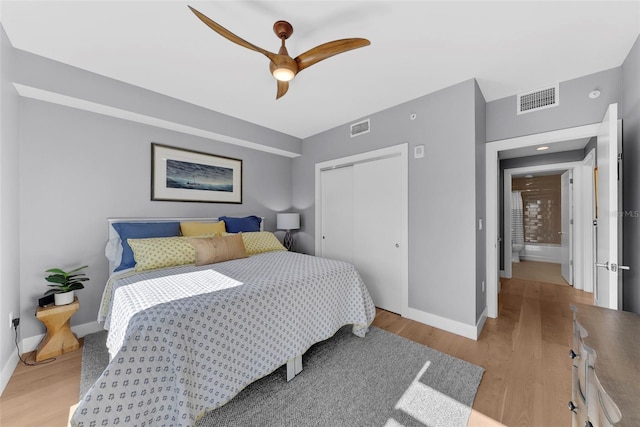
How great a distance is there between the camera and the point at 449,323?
8.21 ft

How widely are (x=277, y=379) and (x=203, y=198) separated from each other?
243 centimetres

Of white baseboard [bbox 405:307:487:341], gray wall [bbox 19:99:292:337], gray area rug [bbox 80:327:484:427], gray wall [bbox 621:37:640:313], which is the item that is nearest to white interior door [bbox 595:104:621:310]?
gray wall [bbox 621:37:640:313]

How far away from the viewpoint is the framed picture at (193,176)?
2878mm

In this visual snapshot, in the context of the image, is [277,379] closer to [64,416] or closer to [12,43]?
[64,416]

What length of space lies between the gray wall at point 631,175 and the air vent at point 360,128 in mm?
2255

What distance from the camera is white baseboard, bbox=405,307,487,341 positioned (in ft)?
7.74

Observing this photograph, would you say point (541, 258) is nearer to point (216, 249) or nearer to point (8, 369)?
point (216, 249)

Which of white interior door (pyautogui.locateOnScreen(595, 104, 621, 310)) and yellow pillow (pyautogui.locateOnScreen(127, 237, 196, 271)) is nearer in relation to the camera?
white interior door (pyautogui.locateOnScreen(595, 104, 621, 310))

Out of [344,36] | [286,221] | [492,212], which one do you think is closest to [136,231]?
[286,221]

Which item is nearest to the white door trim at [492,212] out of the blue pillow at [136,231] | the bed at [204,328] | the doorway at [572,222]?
the doorway at [572,222]

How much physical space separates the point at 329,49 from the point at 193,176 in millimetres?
2422

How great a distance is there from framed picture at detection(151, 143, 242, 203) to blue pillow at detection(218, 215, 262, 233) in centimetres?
34

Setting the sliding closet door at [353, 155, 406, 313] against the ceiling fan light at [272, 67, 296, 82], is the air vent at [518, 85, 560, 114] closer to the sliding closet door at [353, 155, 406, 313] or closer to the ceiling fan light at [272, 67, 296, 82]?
the sliding closet door at [353, 155, 406, 313]

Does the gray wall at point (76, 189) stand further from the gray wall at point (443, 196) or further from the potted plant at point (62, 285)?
the gray wall at point (443, 196)
